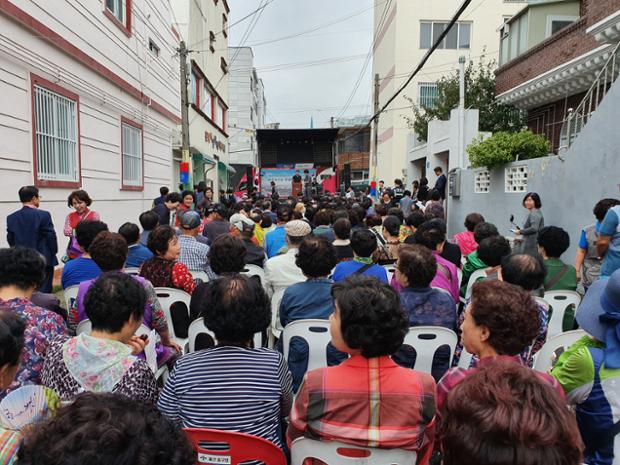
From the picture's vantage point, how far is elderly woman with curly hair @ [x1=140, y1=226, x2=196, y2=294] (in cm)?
344

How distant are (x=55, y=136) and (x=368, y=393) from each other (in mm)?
7037

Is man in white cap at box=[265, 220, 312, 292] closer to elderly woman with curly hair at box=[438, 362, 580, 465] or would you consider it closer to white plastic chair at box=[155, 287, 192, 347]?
white plastic chair at box=[155, 287, 192, 347]

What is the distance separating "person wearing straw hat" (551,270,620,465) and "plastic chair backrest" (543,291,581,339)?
153 cm

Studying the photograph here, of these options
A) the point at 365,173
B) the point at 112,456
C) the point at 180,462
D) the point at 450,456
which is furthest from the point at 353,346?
the point at 365,173

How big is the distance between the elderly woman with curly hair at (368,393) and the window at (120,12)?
29.8 feet

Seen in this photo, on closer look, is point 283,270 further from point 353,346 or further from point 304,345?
point 353,346

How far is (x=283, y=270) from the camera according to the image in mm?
3822

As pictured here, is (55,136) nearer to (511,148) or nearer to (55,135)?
(55,135)

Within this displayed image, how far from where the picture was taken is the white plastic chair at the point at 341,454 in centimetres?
164

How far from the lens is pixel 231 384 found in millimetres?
1800

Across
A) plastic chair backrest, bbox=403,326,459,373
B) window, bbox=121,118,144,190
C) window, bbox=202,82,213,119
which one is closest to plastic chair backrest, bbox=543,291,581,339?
plastic chair backrest, bbox=403,326,459,373

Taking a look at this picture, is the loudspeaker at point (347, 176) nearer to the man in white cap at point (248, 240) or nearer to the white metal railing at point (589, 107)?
the white metal railing at point (589, 107)

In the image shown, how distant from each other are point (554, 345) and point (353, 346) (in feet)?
4.69

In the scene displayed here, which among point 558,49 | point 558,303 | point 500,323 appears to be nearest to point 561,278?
point 558,303
